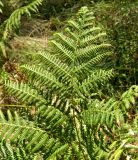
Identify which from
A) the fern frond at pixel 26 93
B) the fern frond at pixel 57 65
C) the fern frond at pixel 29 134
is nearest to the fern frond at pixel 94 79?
the fern frond at pixel 57 65

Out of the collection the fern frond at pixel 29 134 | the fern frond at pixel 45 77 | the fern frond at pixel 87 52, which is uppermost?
the fern frond at pixel 87 52

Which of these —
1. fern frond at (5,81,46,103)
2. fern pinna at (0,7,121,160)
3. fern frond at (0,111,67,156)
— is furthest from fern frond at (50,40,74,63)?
fern frond at (0,111,67,156)

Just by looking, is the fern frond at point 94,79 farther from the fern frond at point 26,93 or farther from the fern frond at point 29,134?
the fern frond at point 29,134

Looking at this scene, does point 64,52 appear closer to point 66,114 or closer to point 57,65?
point 57,65

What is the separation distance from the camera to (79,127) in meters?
2.88

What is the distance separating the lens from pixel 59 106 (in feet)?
9.64

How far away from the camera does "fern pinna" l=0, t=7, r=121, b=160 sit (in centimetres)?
274

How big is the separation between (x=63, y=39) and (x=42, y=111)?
502mm

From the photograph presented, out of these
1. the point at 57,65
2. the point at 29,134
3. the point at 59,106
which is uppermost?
the point at 57,65

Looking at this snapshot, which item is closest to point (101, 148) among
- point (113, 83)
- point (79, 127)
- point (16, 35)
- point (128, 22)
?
point (79, 127)

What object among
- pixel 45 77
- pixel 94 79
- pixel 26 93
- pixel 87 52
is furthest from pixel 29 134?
pixel 87 52

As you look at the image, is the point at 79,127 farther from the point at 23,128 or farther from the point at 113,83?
the point at 113,83

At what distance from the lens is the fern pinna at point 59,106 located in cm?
274

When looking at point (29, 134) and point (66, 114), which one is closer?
point (29, 134)
